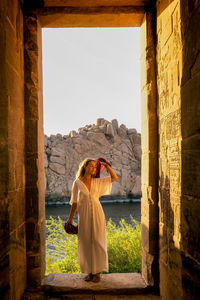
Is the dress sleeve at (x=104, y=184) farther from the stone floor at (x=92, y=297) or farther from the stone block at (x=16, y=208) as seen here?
the stone floor at (x=92, y=297)

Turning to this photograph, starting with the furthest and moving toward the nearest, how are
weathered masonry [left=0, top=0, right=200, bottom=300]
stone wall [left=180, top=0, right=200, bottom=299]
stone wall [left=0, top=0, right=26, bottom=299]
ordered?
weathered masonry [left=0, top=0, right=200, bottom=300] → stone wall [left=0, top=0, right=26, bottom=299] → stone wall [left=180, top=0, right=200, bottom=299]

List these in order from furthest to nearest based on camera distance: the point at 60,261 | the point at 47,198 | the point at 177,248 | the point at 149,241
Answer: the point at 47,198, the point at 60,261, the point at 149,241, the point at 177,248

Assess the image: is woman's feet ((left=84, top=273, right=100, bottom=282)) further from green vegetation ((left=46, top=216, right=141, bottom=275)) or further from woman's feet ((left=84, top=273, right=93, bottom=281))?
green vegetation ((left=46, top=216, right=141, bottom=275))

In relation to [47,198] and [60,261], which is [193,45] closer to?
[60,261]

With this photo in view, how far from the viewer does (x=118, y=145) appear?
1138 inches

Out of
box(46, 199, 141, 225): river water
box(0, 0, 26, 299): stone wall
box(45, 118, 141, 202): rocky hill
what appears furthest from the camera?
box(45, 118, 141, 202): rocky hill

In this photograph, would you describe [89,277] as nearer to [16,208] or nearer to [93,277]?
[93,277]

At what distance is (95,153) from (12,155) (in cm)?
2598

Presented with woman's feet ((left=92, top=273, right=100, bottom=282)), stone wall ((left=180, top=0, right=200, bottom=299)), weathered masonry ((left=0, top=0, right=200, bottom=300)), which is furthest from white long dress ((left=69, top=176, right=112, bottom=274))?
stone wall ((left=180, top=0, right=200, bottom=299))

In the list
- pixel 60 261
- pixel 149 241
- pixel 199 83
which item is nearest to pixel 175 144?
pixel 199 83

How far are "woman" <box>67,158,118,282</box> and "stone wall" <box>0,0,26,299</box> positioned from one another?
2.49 feet

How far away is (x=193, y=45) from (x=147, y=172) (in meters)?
1.72

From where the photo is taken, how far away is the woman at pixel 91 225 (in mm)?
2996

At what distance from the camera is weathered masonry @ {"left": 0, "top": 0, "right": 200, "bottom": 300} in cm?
213
